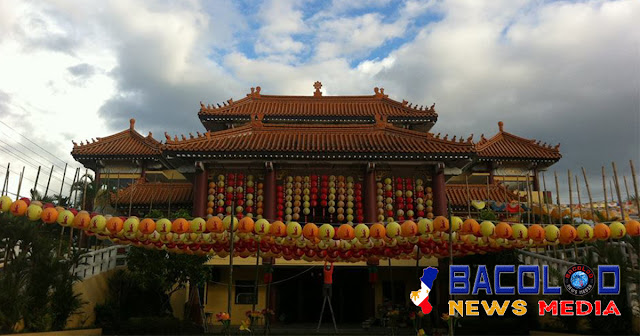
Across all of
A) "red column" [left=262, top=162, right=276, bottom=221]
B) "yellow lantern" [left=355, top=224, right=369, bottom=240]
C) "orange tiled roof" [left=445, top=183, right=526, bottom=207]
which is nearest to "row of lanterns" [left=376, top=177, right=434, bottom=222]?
"orange tiled roof" [left=445, top=183, right=526, bottom=207]

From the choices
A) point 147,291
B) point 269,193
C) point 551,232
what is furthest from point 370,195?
point 147,291

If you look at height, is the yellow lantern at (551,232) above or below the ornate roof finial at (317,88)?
below

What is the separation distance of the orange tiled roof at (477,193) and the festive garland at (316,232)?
9.61 metres

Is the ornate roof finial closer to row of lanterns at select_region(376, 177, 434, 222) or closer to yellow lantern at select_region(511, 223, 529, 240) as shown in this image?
row of lanterns at select_region(376, 177, 434, 222)

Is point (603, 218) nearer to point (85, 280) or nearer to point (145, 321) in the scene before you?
point (145, 321)

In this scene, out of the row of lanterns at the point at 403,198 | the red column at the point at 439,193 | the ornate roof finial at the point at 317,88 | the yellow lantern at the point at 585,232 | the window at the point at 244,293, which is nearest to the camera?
the yellow lantern at the point at 585,232

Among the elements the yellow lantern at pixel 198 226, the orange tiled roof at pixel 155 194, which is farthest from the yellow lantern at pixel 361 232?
the orange tiled roof at pixel 155 194

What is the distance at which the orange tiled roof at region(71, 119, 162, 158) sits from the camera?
2720 centimetres

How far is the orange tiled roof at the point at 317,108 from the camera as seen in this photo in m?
26.6

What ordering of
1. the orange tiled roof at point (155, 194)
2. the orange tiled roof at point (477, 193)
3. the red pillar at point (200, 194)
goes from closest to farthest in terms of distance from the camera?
the red pillar at point (200, 194), the orange tiled roof at point (477, 193), the orange tiled roof at point (155, 194)

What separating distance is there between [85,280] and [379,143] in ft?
42.0

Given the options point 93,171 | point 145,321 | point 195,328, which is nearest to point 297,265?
point 195,328

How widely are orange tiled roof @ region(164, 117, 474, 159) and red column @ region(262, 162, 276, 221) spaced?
3.10 ft

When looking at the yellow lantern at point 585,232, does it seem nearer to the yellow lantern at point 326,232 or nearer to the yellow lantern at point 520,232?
the yellow lantern at point 520,232
